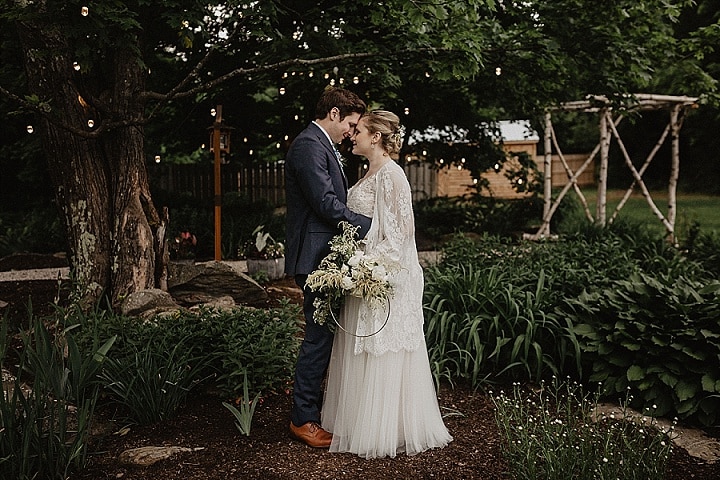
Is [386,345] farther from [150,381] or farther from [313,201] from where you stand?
[150,381]

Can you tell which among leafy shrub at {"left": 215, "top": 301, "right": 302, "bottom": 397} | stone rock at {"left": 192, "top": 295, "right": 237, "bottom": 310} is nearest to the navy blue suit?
leafy shrub at {"left": 215, "top": 301, "right": 302, "bottom": 397}

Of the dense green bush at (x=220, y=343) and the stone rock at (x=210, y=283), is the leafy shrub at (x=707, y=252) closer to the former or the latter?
the stone rock at (x=210, y=283)

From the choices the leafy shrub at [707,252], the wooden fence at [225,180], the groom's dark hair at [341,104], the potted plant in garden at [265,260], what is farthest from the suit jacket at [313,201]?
the wooden fence at [225,180]

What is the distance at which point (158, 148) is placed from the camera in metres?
12.9

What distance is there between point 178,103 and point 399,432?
27.3 feet

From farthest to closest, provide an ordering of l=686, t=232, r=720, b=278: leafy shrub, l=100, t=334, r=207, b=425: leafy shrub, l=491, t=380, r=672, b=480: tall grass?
l=686, t=232, r=720, b=278: leafy shrub, l=100, t=334, r=207, b=425: leafy shrub, l=491, t=380, r=672, b=480: tall grass

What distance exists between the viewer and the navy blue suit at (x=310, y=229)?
405 cm

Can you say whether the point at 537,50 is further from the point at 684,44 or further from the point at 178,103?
Answer: the point at 178,103

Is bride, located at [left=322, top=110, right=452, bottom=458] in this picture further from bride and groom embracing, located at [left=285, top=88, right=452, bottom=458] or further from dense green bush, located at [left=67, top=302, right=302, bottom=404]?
dense green bush, located at [left=67, top=302, right=302, bottom=404]

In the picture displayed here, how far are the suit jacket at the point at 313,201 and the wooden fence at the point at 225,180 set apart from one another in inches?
395

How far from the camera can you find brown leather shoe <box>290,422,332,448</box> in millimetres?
4156

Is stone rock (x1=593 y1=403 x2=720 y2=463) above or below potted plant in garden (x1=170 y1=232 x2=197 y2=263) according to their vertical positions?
below

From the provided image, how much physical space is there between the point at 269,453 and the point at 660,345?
8.52ft

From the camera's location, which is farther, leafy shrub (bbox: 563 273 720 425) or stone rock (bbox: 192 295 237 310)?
stone rock (bbox: 192 295 237 310)
